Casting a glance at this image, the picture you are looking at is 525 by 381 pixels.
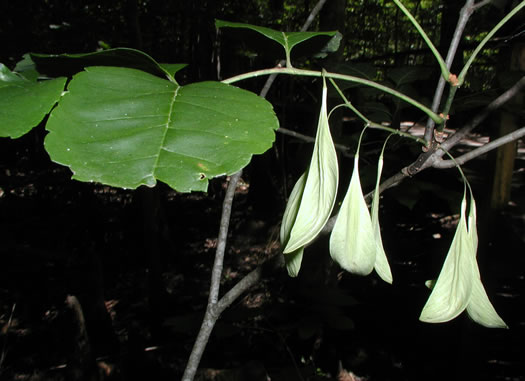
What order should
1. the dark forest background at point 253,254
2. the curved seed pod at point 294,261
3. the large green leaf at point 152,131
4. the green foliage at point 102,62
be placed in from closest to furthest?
the large green leaf at point 152,131
the green foliage at point 102,62
the curved seed pod at point 294,261
the dark forest background at point 253,254

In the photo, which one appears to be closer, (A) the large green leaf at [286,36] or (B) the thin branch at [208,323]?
(A) the large green leaf at [286,36]

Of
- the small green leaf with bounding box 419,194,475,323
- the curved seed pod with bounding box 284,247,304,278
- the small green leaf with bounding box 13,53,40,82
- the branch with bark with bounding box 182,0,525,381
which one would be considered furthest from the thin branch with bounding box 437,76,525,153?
the small green leaf with bounding box 13,53,40,82

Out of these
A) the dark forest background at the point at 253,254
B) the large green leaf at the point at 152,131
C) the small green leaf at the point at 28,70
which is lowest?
the dark forest background at the point at 253,254

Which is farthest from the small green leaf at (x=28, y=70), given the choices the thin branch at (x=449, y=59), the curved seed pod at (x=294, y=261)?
the thin branch at (x=449, y=59)

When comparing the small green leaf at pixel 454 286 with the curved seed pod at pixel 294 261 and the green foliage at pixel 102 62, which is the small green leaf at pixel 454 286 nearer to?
the curved seed pod at pixel 294 261

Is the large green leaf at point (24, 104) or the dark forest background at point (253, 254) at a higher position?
the large green leaf at point (24, 104)

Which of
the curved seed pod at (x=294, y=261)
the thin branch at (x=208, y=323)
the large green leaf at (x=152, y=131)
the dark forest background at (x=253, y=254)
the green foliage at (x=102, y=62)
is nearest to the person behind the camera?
the large green leaf at (x=152, y=131)

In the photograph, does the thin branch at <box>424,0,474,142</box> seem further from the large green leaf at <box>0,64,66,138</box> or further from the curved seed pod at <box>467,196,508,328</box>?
the large green leaf at <box>0,64,66,138</box>
